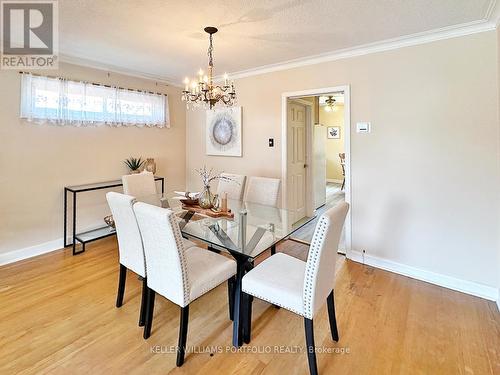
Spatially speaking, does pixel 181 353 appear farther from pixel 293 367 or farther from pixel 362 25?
pixel 362 25

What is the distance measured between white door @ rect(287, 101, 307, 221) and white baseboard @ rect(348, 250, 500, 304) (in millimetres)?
1121

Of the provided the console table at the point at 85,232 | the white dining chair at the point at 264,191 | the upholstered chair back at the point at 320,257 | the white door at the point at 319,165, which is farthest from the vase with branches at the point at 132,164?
the upholstered chair back at the point at 320,257

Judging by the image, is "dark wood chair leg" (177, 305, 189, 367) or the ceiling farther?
the ceiling

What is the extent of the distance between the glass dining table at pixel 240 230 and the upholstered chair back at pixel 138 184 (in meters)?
0.26

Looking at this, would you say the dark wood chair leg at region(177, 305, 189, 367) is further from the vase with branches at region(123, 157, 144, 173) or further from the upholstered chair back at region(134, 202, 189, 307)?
the vase with branches at region(123, 157, 144, 173)

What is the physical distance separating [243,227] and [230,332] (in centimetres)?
80

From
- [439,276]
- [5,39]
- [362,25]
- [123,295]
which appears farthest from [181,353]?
[5,39]

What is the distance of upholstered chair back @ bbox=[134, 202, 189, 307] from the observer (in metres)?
1.59

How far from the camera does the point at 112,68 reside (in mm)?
3791

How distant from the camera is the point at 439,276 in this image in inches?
108

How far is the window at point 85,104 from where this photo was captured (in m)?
3.17

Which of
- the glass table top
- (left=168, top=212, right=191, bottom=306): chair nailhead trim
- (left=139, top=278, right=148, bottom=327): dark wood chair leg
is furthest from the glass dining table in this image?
(left=139, top=278, right=148, bottom=327): dark wood chair leg

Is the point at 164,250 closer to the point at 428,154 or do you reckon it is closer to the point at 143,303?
the point at 143,303

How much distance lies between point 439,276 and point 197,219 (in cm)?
246
